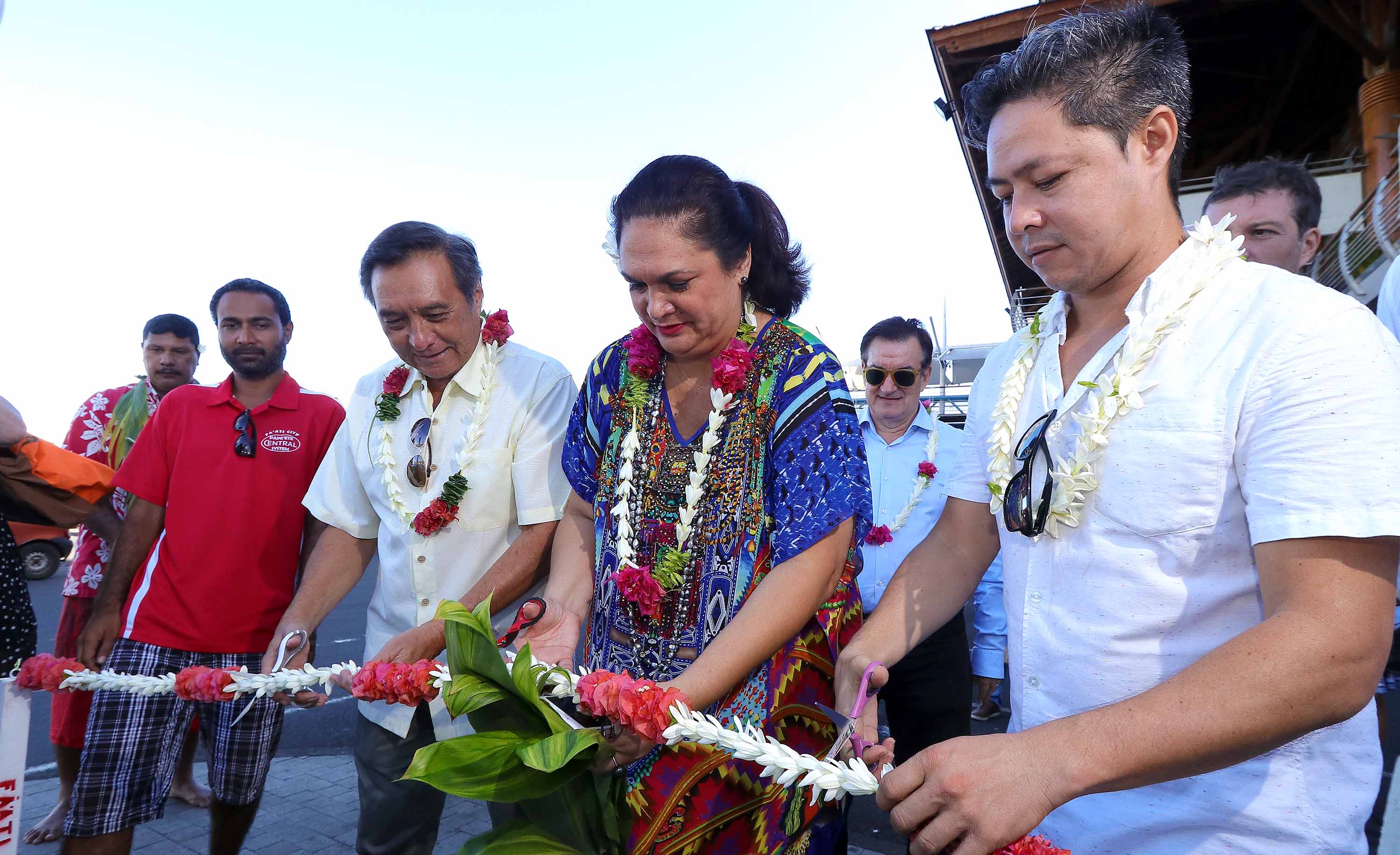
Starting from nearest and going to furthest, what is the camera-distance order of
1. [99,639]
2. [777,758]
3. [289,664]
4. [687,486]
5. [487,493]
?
[777,758]
[687,486]
[289,664]
[487,493]
[99,639]

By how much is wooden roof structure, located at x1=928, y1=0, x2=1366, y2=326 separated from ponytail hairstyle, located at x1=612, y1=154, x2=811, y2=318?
224 inches

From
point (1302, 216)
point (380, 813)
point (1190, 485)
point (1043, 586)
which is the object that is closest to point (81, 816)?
point (380, 813)

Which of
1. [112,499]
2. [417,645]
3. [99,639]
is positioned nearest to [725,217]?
[417,645]

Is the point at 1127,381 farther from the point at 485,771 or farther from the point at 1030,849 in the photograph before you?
the point at 485,771

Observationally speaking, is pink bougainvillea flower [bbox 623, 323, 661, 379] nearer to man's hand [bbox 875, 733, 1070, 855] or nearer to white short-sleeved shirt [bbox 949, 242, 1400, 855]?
white short-sleeved shirt [bbox 949, 242, 1400, 855]

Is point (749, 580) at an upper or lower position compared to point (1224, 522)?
lower

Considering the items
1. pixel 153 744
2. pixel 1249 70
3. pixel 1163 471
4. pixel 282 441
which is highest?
pixel 1249 70

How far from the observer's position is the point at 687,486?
7.06 feet

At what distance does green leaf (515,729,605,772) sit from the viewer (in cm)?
146

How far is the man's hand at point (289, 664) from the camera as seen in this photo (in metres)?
2.41

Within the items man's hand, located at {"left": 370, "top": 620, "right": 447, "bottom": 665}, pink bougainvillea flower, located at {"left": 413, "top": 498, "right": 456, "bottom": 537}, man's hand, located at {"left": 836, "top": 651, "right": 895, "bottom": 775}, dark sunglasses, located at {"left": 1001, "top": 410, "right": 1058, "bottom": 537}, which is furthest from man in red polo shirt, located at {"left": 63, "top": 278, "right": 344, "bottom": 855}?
dark sunglasses, located at {"left": 1001, "top": 410, "right": 1058, "bottom": 537}

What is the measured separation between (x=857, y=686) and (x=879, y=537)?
8.09 ft

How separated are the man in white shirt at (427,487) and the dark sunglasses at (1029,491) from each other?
5.36ft

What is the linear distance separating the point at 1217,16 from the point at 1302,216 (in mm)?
9262
